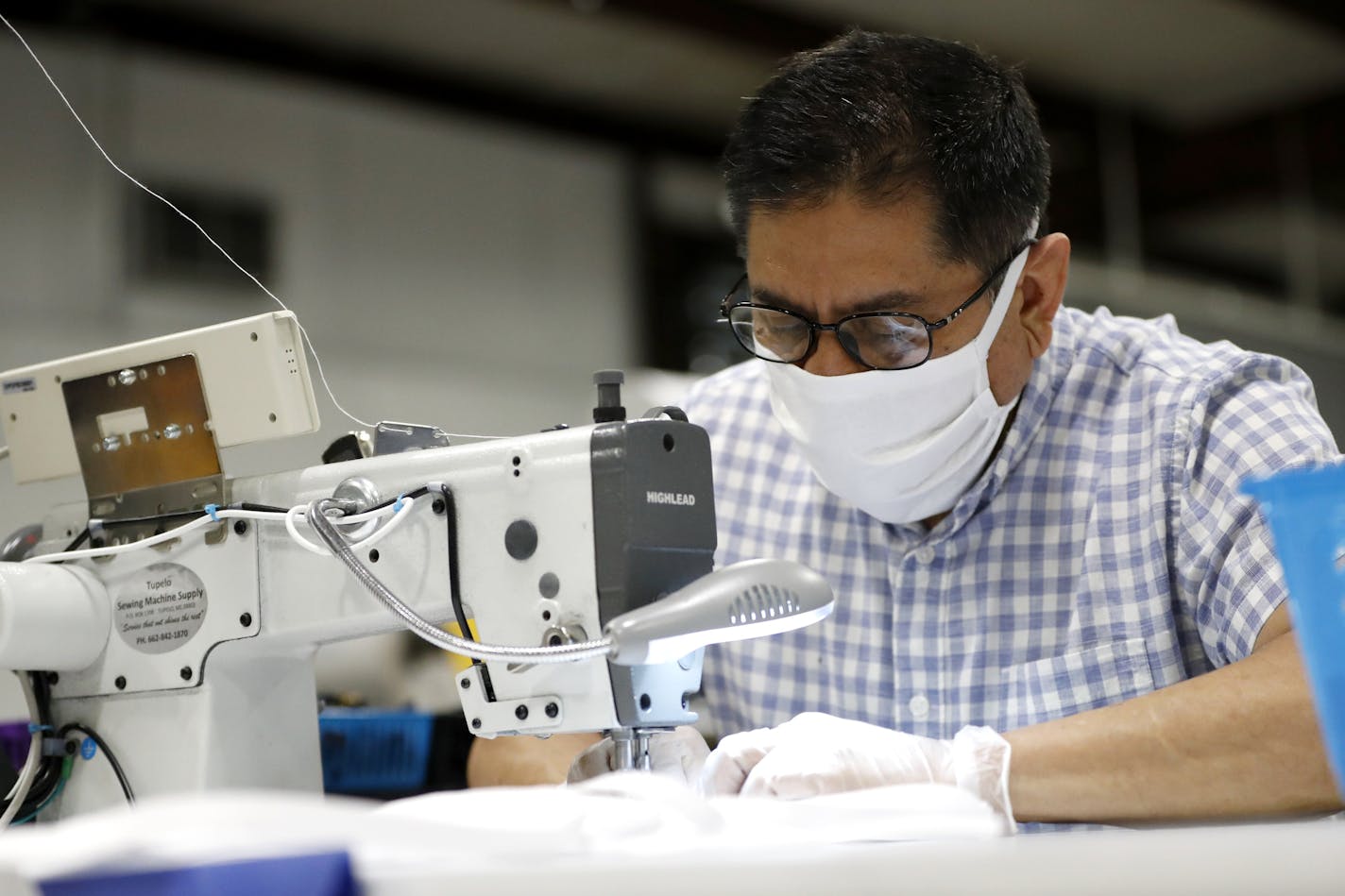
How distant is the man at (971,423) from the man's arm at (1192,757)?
12 cm

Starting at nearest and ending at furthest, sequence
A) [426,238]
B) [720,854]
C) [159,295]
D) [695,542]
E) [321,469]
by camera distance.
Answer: [720,854] < [695,542] < [321,469] < [159,295] < [426,238]

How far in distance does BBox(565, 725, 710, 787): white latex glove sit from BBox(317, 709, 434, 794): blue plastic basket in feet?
1.20

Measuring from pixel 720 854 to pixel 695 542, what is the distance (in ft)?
1.57

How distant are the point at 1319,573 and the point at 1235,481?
2.75ft

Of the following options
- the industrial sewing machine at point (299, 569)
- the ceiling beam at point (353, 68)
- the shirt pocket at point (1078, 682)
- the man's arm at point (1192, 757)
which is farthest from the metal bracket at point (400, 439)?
the ceiling beam at point (353, 68)

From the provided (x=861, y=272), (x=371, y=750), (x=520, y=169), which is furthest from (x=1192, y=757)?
(x=520, y=169)

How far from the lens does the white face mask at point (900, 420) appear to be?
4.76 ft

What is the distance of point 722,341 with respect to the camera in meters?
5.60

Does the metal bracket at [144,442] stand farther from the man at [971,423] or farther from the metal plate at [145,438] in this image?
the man at [971,423]

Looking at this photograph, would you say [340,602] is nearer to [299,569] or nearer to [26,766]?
[299,569]

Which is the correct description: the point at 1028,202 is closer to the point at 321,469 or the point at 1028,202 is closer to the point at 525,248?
the point at 321,469

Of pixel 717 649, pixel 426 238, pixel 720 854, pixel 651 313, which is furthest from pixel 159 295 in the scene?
pixel 720 854

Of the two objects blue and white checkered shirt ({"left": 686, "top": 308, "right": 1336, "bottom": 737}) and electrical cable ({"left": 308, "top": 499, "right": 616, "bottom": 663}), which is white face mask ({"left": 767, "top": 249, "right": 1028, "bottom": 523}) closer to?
blue and white checkered shirt ({"left": 686, "top": 308, "right": 1336, "bottom": 737})

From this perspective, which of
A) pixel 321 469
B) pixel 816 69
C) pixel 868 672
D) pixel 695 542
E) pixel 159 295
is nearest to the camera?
pixel 695 542
